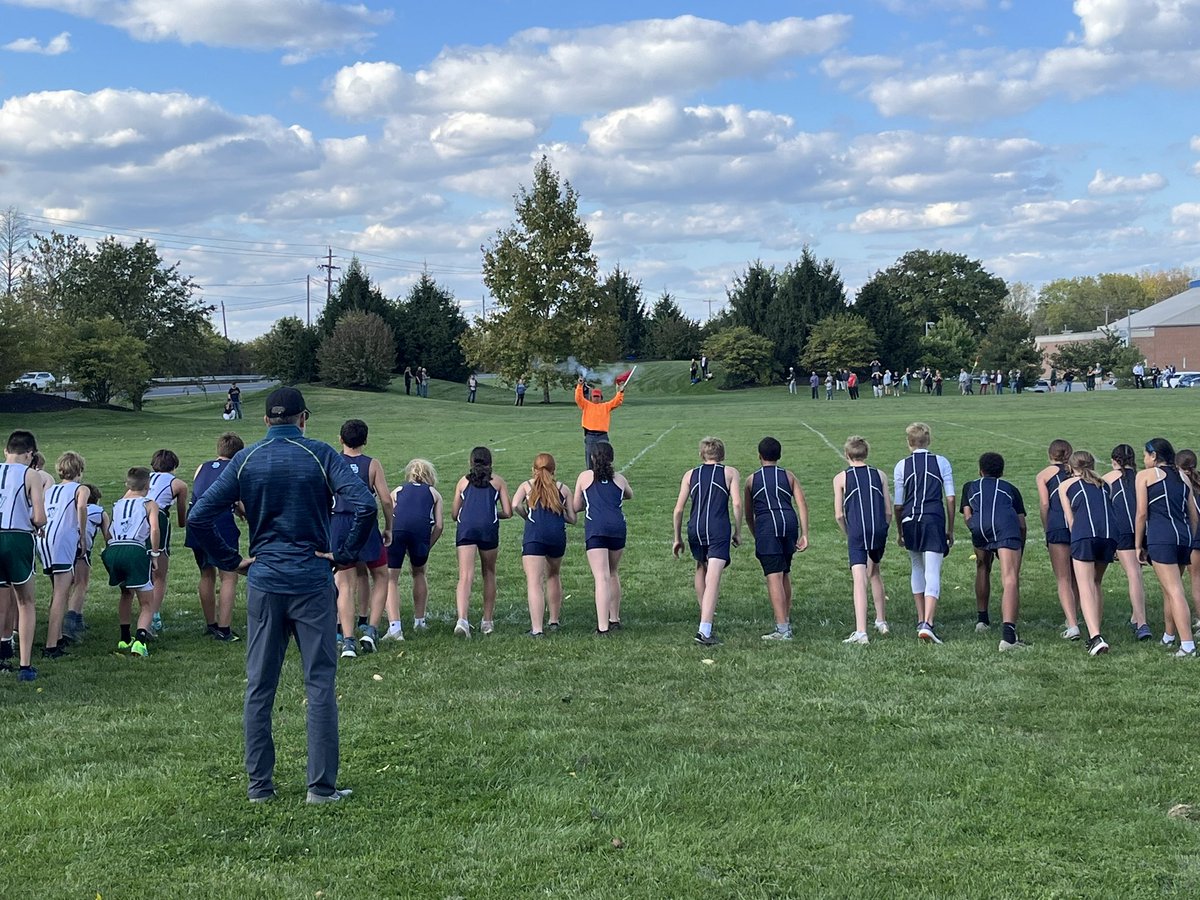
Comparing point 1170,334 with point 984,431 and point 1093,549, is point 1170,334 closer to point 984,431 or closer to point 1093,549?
point 984,431

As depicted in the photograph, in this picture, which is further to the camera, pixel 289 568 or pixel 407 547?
pixel 407 547

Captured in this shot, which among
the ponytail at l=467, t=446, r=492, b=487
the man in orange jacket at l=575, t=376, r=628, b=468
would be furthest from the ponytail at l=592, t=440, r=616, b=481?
the man in orange jacket at l=575, t=376, r=628, b=468

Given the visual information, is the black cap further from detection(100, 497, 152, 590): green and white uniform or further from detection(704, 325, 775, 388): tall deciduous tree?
detection(704, 325, 775, 388): tall deciduous tree

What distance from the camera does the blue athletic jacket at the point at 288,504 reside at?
20.7 ft

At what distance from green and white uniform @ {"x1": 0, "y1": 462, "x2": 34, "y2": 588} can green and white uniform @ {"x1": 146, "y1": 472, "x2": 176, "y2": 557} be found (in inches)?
62.6

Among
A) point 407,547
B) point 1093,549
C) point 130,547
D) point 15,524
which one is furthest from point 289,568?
point 1093,549

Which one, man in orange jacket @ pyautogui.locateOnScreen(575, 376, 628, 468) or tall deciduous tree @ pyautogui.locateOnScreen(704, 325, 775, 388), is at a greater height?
tall deciduous tree @ pyautogui.locateOnScreen(704, 325, 775, 388)

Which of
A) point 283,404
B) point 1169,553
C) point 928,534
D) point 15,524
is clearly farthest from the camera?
point 928,534

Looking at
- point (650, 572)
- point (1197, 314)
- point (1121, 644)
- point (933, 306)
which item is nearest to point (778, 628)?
point (1121, 644)

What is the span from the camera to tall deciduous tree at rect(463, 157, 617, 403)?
65250mm

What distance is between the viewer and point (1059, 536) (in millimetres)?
10484

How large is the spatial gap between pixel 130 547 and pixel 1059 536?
766 centimetres

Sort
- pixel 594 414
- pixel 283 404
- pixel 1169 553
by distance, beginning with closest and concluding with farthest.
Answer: pixel 283 404, pixel 1169 553, pixel 594 414

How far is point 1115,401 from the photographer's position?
51.8m
